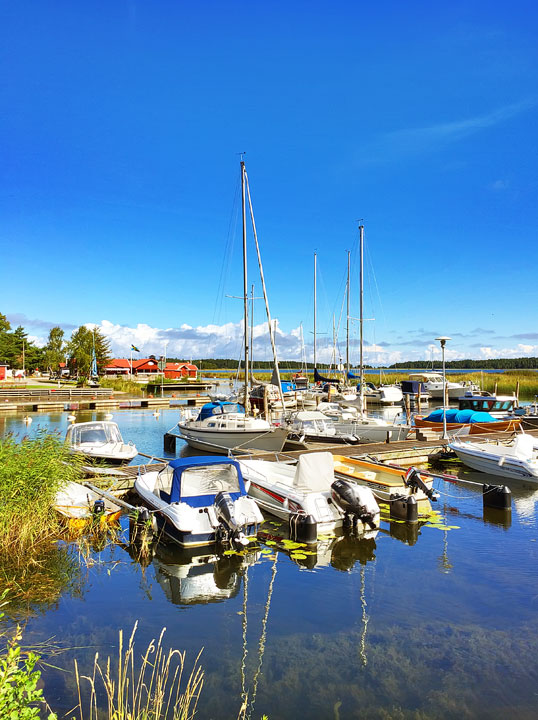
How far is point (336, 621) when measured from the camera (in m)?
8.56

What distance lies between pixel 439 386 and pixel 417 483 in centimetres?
5318

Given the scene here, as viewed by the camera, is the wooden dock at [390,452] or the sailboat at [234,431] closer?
the wooden dock at [390,452]

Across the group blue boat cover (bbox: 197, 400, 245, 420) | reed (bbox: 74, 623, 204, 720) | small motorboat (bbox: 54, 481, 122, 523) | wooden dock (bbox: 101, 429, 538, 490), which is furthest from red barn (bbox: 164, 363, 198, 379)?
reed (bbox: 74, 623, 204, 720)

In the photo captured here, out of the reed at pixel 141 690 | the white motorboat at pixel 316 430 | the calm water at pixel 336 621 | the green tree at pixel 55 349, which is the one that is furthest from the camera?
the green tree at pixel 55 349

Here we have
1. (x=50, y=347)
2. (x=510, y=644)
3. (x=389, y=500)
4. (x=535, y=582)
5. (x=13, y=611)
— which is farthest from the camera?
(x=50, y=347)

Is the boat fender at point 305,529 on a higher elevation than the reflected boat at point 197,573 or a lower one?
higher

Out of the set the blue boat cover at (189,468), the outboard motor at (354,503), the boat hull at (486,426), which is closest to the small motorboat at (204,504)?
the blue boat cover at (189,468)

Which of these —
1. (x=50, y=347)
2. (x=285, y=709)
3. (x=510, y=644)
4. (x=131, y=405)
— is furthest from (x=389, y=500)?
(x=50, y=347)

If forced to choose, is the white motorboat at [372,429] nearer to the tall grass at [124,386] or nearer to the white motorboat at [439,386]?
the white motorboat at [439,386]

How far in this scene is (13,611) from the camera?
8.54 m

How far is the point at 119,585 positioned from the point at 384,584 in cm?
540

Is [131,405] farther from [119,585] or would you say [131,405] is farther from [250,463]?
[119,585]

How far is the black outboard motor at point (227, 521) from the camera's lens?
11.3m

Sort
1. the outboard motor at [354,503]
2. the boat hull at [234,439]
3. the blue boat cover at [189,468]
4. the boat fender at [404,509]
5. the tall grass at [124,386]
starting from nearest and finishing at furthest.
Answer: the blue boat cover at [189,468] < the outboard motor at [354,503] < the boat fender at [404,509] < the boat hull at [234,439] < the tall grass at [124,386]
